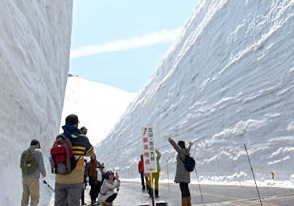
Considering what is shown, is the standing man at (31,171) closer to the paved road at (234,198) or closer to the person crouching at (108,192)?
the person crouching at (108,192)

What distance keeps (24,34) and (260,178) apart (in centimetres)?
1178

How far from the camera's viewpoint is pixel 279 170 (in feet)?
47.9

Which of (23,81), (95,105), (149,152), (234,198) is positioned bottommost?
(234,198)

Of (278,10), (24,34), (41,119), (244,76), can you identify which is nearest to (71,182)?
(41,119)

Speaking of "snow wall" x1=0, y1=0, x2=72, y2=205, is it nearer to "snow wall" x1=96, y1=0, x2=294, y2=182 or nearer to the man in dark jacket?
the man in dark jacket

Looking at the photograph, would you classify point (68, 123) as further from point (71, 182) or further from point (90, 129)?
point (90, 129)

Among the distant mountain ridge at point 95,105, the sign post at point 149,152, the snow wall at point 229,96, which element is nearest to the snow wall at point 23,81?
the sign post at point 149,152

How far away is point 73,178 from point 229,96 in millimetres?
18590

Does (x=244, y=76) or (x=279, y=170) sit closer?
(x=279, y=170)

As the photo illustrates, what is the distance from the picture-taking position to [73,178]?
14.4 ft

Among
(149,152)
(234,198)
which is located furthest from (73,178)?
(234,198)

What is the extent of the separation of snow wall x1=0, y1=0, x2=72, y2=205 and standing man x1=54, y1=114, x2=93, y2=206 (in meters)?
3.20

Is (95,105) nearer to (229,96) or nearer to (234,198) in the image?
(229,96)

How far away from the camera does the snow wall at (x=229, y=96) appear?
16781mm
